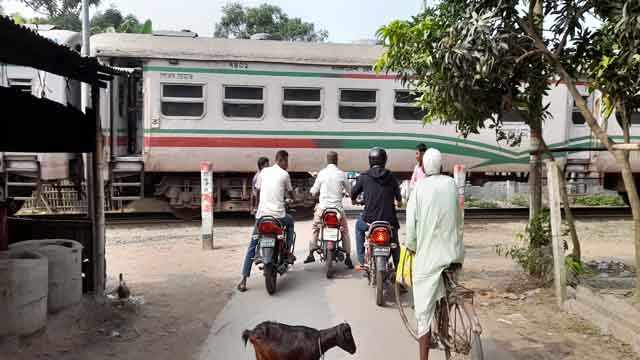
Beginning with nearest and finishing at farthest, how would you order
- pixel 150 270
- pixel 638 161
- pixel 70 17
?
pixel 150 270
pixel 638 161
pixel 70 17

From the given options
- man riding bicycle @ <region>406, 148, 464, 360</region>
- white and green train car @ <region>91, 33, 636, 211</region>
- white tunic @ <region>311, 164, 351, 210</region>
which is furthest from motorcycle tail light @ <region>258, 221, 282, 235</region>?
white and green train car @ <region>91, 33, 636, 211</region>

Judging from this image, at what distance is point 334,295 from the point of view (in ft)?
21.1

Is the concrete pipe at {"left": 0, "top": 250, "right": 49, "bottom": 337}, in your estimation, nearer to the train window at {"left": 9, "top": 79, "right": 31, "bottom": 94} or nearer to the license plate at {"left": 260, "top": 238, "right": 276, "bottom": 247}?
the license plate at {"left": 260, "top": 238, "right": 276, "bottom": 247}

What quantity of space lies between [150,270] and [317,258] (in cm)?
224

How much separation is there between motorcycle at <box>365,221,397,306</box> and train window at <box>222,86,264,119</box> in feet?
21.6

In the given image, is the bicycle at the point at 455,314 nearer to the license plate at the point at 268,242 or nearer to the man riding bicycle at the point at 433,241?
the man riding bicycle at the point at 433,241

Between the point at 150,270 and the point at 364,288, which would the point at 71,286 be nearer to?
the point at 150,270

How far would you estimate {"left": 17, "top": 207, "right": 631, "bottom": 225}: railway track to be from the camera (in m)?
12.2

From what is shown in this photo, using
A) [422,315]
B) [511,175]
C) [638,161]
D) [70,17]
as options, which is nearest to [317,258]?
[422,315]

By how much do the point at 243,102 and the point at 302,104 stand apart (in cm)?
121

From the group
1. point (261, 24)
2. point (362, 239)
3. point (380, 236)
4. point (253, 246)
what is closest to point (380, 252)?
point (380, 236)

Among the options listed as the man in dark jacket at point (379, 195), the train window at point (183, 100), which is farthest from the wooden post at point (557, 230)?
the train window at point (183, 100)

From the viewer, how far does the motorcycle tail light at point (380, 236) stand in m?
5.90

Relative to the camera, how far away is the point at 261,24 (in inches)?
1497
